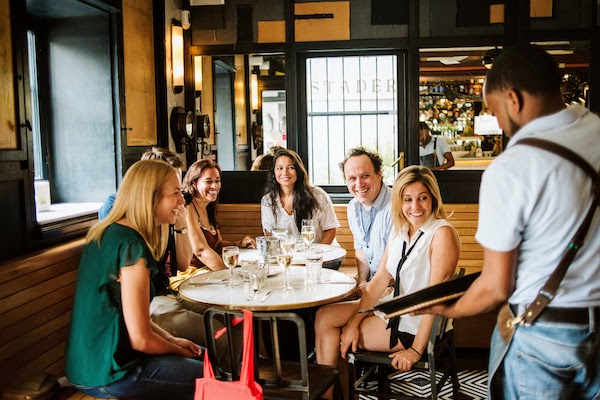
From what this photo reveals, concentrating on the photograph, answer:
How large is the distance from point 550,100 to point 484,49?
4.74 m

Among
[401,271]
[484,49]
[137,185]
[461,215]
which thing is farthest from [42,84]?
[484,49]

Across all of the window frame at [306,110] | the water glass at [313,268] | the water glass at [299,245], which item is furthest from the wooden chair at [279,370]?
the window frame at [306,110]

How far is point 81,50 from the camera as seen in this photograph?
181 inches

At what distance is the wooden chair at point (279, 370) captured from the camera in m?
2.29

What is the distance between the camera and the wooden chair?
2.29 meters

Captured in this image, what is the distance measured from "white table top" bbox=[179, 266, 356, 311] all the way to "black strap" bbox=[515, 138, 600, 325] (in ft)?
4.11

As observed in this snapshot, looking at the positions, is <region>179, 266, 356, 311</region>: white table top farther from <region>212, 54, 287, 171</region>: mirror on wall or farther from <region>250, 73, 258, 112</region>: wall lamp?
<region>250, 73, 258, 112</region>: wall lamp

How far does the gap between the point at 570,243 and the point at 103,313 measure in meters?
1.61

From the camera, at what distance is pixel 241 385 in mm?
2170

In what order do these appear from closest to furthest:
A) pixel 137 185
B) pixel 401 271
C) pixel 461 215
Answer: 1. pixel 137 185
2. pixel 401 271
3. pixel 461 215

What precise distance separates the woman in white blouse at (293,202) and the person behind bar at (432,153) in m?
2.03

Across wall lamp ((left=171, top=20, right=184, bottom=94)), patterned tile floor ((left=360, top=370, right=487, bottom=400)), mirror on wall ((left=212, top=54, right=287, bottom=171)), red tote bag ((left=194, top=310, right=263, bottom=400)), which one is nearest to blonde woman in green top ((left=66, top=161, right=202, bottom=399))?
red tote bag ((left=194, top=310, right=263, bottom=400))

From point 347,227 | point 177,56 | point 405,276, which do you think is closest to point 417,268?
point 405,276

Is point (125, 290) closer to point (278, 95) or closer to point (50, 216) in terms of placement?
point (50, 216)
